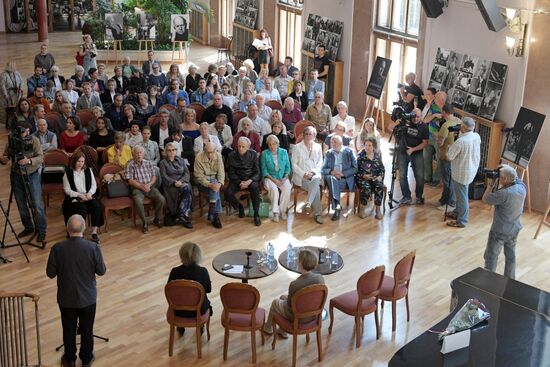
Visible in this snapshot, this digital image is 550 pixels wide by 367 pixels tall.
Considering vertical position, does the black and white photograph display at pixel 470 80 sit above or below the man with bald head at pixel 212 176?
above

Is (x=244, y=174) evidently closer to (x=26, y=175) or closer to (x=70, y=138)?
(x=70, y=138)

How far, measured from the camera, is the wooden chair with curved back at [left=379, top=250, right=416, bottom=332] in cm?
802

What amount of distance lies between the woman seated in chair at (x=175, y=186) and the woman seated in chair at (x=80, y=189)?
1.05 metres

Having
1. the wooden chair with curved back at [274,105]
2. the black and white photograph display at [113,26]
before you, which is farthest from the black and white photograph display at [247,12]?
the wooden chair with curved back at [274,105]

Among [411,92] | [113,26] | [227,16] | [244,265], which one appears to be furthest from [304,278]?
[227,16]

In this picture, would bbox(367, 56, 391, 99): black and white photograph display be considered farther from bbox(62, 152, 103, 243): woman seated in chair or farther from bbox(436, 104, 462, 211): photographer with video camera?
bbox(62, 152, 103, 243): woman seated in chair

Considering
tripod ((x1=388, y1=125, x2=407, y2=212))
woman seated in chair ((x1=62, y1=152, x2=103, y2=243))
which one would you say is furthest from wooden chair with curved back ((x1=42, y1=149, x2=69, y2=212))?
tripod ((x1=388, y1=125, x2=407, y2=212))

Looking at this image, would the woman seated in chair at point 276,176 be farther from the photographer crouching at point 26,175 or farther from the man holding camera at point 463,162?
the photographer crouching at point 26,175

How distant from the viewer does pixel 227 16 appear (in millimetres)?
25531

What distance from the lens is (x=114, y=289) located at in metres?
9.14

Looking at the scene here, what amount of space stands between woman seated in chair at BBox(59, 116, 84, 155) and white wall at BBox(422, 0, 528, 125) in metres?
6.72

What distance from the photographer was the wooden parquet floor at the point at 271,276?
25.9ft

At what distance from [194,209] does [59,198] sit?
86.5 inches

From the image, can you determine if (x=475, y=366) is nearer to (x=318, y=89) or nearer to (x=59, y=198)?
(x=59, y=198)
